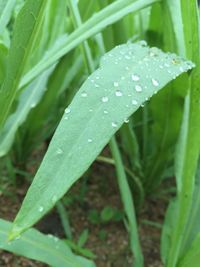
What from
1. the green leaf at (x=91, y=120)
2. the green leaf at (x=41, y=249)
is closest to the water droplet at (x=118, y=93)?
the green leaf at (x=91, y=120)

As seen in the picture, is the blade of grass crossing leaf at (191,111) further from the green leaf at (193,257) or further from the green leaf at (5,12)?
the green leaf at (5,12)

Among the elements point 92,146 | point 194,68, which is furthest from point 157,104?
point 92,146

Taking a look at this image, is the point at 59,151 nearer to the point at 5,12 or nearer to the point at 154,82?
the point at 154,82

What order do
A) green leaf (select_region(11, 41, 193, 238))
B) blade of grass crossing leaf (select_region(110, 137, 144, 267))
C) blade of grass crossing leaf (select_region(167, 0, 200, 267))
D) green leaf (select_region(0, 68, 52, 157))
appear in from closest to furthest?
green leaf (select_region(11, 41, 193, 238))
blade of grass crossing leaf (select_region(167, 0, 200, 267))
blade of grass crossing leaf (select_region(110, 137, 144, 267))
green leaf (select_region(0, 68, 52, 157))

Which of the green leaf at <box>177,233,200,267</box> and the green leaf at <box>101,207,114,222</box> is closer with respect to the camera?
the green leaf at <box>177,233,200,267</box>

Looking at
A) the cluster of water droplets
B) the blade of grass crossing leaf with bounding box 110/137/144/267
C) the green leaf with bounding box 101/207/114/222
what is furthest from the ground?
the cluster of water droplets

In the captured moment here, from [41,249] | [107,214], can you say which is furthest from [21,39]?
[107,214]

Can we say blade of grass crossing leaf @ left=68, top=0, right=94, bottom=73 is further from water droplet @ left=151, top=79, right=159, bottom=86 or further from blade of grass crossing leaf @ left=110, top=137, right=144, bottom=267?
water droplet @ left=151, top=79, right=159, bottom=86
